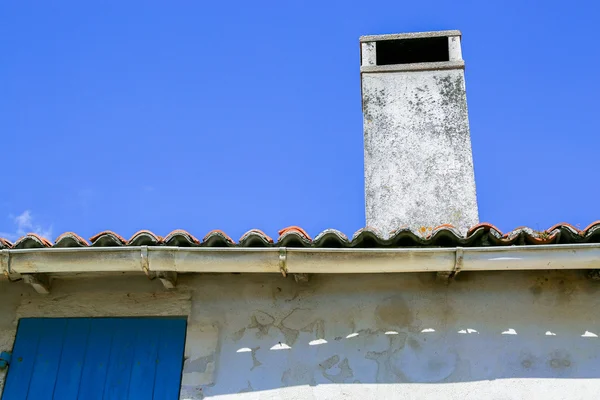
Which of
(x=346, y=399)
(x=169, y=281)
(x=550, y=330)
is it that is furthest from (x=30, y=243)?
(x=550, y=330)

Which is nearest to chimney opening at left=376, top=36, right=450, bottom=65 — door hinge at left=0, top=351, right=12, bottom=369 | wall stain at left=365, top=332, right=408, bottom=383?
wall stain at left=365, top=332, right=408, bottom=383

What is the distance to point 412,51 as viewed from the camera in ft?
29.6

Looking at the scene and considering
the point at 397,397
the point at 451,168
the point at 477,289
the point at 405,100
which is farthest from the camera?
the point at 405,100

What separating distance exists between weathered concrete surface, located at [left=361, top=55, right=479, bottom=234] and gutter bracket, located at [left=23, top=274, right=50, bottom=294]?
291 cm

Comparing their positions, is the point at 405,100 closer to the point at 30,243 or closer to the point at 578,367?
the point at 578,367

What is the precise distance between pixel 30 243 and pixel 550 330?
3.69m

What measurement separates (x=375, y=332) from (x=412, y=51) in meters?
4.40

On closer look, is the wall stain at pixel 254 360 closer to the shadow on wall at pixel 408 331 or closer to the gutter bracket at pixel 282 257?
the shadow on wall at pixel 408 331

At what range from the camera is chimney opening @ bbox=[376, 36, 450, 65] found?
346 inches

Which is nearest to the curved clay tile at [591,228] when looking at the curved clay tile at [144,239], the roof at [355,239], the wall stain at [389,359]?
the roof at [355,239]

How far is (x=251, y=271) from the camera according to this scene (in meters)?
5.50

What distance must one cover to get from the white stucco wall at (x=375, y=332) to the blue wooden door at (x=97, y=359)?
92 millimetres

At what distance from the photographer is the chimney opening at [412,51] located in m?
8.79

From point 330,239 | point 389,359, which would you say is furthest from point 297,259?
point 389,359
